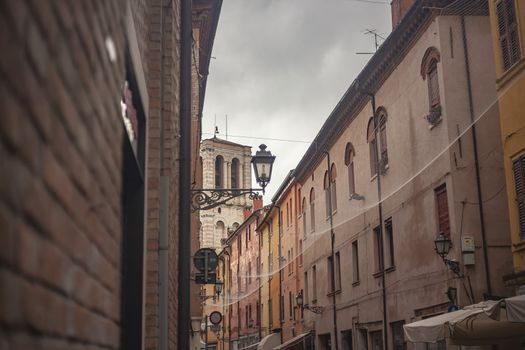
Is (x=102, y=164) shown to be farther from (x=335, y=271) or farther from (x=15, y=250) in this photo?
(x=335, y=271)

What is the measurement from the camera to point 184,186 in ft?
27.3

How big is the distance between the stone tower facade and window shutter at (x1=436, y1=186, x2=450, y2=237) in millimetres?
62049

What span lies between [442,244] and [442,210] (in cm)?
148

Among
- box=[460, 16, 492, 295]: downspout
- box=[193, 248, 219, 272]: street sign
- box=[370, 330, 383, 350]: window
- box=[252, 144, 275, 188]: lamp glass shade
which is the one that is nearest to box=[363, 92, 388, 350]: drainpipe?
box=[370, 330, 383, 350]: window

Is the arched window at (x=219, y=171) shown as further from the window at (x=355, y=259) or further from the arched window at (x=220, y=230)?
the window at (x=355, y=259)

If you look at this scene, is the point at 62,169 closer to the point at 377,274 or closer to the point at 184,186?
the point at 184,186

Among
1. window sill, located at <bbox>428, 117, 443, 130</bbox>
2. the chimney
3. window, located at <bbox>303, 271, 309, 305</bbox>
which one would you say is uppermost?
the chimney

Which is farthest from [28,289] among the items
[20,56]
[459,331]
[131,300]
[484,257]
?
[484,257]

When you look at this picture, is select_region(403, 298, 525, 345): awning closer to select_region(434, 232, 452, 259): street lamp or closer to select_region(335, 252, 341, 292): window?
select_region(434, 232, 452, 259): street lamp

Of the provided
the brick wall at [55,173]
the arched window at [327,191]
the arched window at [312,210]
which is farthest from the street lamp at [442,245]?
the arched window at [312,210]

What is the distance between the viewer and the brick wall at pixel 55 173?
4.92 ft

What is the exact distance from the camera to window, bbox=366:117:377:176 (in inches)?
960

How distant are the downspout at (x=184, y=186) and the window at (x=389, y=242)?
14688mm

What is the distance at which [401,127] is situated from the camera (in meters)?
21.4
